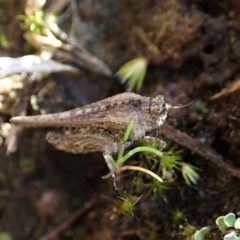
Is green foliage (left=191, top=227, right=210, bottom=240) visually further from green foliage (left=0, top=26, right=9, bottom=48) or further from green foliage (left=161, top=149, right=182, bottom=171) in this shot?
green foliage (left=0, top=26, right=9, bottom=48)

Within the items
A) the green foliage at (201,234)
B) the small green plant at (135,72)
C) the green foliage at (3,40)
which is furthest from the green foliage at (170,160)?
the green foliage at (3,40)

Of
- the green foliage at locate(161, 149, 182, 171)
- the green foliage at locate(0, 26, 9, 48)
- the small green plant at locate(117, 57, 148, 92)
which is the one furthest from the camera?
the green foliage at locate(0, 26, 9, 48)

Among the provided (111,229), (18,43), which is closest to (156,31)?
(18,43)

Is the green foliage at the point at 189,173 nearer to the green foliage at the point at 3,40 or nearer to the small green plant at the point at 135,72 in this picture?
the small green plant at the point at 135,72

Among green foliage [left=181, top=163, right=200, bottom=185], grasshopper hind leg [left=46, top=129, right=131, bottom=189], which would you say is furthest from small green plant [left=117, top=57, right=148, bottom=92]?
green foliage [left=181, top=163, right=200, bottom=185]

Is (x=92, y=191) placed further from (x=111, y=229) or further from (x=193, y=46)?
(x=193, y=46)
